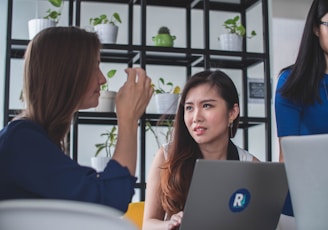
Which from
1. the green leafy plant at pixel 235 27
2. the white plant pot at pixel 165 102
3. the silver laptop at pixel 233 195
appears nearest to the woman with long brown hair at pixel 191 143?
the silver laptop at pixel 233 195

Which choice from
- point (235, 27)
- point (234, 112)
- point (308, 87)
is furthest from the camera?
point (235, 27)

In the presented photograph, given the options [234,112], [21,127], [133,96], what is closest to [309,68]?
[234,112]

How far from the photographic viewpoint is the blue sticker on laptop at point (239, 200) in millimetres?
1199

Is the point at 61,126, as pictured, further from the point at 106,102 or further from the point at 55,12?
the point at 55,12

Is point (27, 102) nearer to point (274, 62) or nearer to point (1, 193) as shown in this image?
point (1, 193)

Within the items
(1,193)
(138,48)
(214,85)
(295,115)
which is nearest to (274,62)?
(138,48)

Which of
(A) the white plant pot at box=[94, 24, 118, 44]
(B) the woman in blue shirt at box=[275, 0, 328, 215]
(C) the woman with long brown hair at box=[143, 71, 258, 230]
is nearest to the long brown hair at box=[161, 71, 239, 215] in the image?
(C) the woman with long brown hair at box=[143, 71, 258, 230]

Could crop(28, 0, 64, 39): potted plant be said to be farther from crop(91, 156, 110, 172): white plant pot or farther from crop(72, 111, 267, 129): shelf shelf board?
crop(91, 156, 110, 172): white plant pot

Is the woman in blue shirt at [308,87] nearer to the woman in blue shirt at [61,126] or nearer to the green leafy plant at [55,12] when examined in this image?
the woman in blue shirt at [61,126]

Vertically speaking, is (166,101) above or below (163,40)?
below

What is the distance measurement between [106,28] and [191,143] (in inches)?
54.7

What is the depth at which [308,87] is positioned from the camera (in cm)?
172

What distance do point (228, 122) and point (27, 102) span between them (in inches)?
46.6

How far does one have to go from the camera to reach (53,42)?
1118 mm
